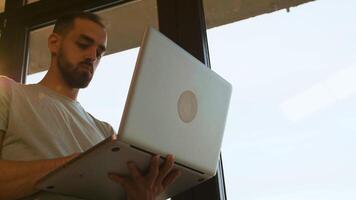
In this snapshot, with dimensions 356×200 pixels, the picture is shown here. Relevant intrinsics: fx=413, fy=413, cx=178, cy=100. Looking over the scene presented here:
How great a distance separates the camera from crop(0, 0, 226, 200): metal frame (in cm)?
139

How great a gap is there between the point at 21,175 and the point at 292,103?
2.95ft

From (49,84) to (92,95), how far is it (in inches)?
14.9

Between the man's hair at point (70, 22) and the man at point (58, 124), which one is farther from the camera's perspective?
the man's hair at point (70, 22)

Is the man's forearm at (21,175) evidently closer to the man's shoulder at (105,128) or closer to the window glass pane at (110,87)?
the man's shoulder at (105,128)

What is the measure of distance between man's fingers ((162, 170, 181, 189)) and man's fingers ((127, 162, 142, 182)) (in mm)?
69

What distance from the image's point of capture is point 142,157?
84cm

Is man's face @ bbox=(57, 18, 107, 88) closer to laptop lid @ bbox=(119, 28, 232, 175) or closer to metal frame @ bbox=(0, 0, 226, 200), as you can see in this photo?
metal frame @ bbox=(0, 0, 226, 200)

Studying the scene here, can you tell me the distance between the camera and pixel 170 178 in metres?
0.95

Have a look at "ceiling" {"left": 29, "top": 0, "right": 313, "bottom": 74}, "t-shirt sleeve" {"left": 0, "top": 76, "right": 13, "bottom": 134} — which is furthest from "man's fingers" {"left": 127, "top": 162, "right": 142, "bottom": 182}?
"ceiling" {"left": 29, "top": 0, "right": 313, "bottom": 74}

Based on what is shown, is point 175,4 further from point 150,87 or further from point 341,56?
point 150,87

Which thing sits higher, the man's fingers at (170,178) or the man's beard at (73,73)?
the man's beard at (73,73)

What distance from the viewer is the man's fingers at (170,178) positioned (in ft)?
3.09

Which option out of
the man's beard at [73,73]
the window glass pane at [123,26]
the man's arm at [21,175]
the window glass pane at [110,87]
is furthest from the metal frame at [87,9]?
the man's arm at [21,175]

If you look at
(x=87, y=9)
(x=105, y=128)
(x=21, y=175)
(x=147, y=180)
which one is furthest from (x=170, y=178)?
(x=87, y=9)
